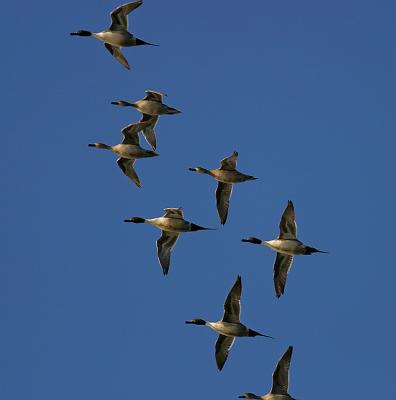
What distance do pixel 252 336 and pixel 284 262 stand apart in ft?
10.1

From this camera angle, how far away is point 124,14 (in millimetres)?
43812

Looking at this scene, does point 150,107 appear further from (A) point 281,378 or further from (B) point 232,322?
(A) point 281,378

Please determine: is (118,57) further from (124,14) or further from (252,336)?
(252,336)

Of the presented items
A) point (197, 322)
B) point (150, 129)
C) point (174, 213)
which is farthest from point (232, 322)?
point (150, 129)

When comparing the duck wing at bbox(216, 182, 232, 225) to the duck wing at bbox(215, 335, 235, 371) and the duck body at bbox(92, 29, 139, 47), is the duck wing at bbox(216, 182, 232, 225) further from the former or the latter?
the duck body at bbox(92, 29, 139, 47)

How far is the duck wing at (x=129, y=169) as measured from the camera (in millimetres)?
45750

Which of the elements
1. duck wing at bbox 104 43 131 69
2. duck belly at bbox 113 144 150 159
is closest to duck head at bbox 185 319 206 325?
duck belly at bbox 113 144 150 159

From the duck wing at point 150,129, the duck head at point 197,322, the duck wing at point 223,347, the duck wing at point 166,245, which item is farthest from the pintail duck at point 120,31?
the duck wing at point 223,347

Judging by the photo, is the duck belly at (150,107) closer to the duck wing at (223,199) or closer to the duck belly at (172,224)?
the duck wing at (223,199)

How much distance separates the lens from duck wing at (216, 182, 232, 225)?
45.0 metres

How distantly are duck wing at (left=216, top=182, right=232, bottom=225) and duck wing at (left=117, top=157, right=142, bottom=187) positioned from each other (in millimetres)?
2468

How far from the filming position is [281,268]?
4400cm

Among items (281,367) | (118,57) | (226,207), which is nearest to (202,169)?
(226,207)

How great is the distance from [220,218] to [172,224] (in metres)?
1.88
